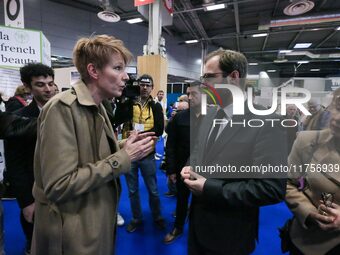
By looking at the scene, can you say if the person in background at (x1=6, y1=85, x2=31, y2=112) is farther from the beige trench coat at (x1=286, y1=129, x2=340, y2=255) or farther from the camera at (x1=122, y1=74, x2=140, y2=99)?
the beige trench coat at (x1=286, y1=129, x2=340, y2=255)

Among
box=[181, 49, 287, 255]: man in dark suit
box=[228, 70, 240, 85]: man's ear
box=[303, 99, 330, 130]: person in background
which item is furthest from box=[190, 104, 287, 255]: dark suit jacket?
box=[303, 99, 330, 130]: person in background

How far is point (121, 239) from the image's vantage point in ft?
7.56

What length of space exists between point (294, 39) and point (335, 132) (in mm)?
12891

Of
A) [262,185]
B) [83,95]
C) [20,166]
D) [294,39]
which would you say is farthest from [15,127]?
[294,39]

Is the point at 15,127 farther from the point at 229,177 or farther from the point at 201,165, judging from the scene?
the point at 229,177

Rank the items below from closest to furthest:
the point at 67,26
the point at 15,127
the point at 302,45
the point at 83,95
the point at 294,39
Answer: the point at 83,95
the point at 15,127
the point at 67,26
the point at 294,39
the point at 302,45

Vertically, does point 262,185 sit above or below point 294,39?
below

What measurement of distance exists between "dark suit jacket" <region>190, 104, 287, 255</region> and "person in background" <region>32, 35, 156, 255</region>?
314mm

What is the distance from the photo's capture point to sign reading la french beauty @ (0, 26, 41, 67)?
100 inches

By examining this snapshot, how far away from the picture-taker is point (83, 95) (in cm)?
92

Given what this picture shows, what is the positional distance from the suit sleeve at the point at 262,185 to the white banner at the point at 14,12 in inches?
147

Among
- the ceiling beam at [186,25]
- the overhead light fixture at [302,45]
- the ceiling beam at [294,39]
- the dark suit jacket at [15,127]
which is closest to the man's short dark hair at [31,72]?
the dark suit jacket at [15,127]

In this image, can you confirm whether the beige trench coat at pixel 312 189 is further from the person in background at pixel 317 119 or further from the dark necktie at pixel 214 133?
the dark necktie at pixel 214 133

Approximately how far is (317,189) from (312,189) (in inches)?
1.0
